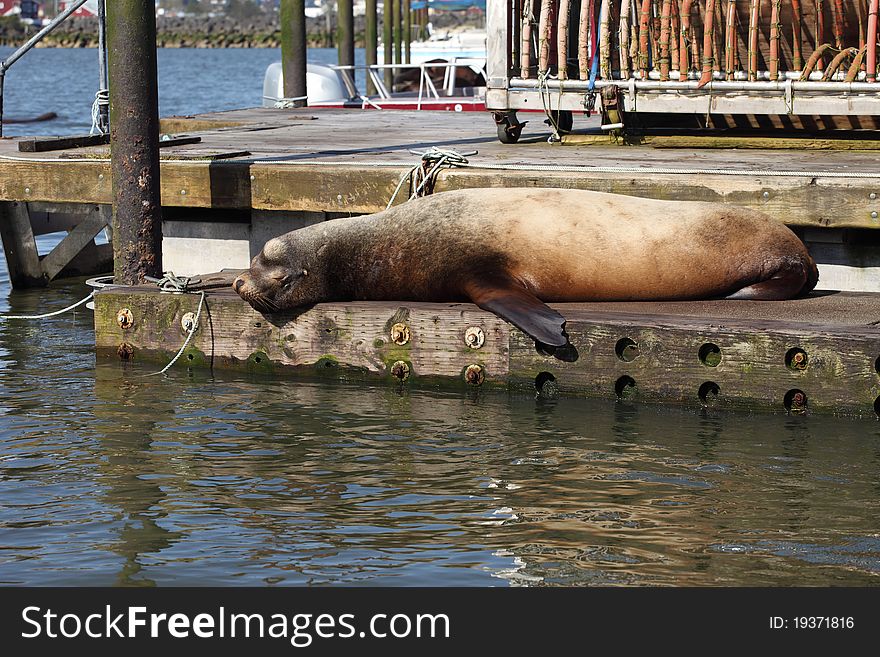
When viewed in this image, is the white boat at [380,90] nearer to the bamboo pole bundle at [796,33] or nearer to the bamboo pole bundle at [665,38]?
the bamboo pole bundle at [796,33]

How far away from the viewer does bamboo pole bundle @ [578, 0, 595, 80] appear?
9.51 meters

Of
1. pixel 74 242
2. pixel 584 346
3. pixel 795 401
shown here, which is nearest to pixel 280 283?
pixel 584 346

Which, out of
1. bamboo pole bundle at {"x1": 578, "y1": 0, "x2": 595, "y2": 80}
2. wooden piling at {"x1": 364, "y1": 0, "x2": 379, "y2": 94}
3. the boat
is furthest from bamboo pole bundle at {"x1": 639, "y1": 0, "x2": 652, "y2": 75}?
wooden piling at {"x1": 364, "y1": 0, "x2": 379, "y2": 94}

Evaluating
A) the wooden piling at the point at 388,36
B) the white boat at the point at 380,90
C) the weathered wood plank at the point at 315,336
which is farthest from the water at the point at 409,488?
the wooden piling at the point at 388,36

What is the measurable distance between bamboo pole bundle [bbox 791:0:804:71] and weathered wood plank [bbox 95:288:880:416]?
111 inches

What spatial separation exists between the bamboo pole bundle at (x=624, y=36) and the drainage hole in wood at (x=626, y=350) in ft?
10.9

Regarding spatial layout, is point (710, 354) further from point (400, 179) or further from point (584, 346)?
point (400, 179)

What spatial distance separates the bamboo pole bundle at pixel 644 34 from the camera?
9.34 meters

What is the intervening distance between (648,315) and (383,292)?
1.47 metres

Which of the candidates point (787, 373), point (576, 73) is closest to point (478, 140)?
point (576, 73)

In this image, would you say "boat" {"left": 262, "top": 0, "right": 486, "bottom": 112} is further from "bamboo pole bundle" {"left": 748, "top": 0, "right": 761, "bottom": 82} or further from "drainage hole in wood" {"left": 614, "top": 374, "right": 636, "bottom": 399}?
"drainage hole in wood" {"left": 614, "top": 374, "right": 636, "bottom": 399}
